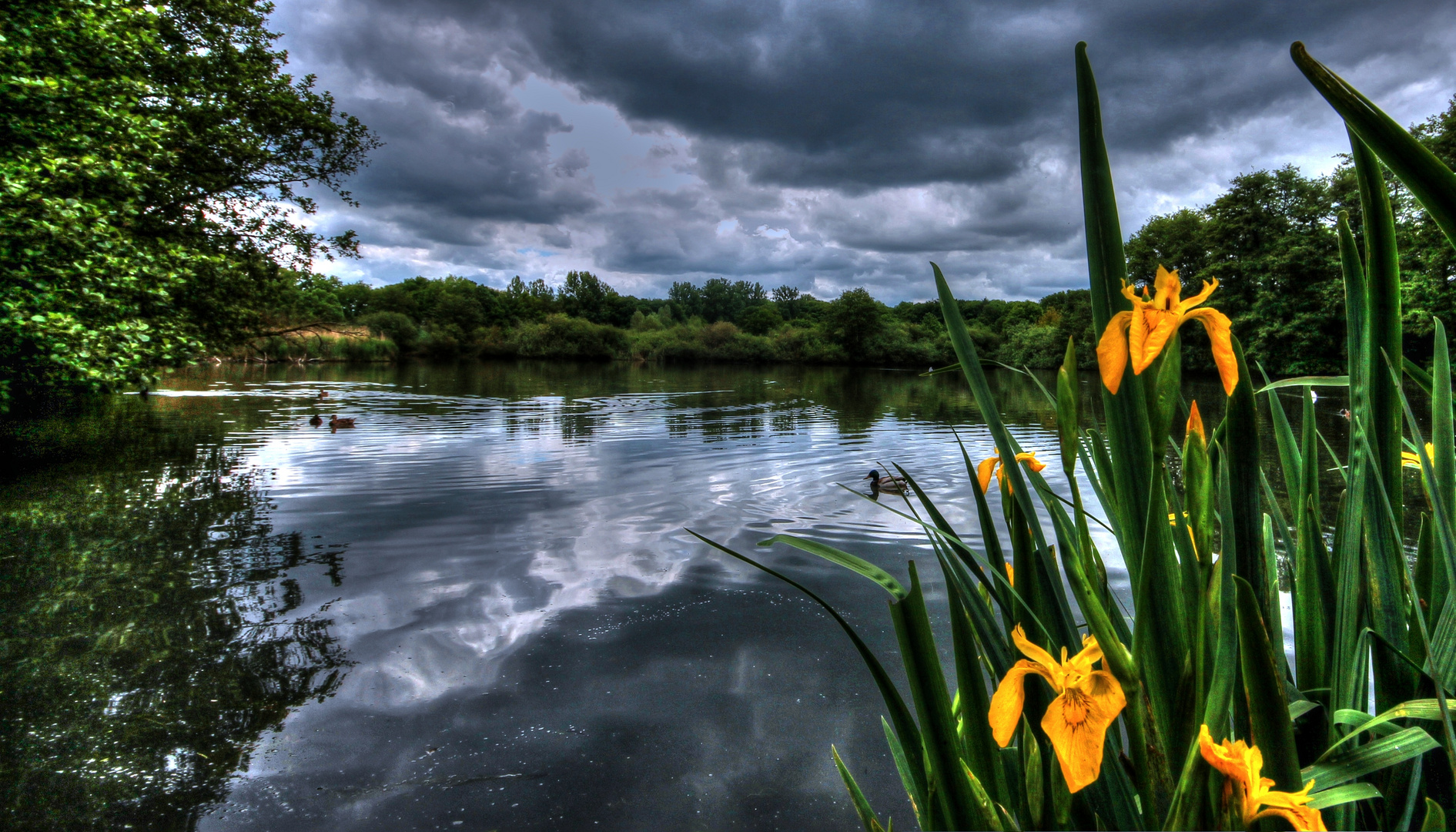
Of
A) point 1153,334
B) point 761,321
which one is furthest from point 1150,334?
point 761,321

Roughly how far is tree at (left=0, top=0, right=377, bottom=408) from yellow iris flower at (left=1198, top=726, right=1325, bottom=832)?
7.89m

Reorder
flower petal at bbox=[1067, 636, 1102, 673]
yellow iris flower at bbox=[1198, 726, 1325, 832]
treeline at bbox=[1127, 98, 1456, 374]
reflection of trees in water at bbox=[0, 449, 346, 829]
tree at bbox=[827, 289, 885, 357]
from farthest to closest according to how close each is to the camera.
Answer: tree at bbox=[827, 289, 885, 357]
treeline at bbox=[1127, 98, 1456, 374]
reflection of trees in water at bbox=[0, 449, 346, 829]
flower petal at bbox=[1067, 636, 1102, 673]
yellow iris flower at bbox=[1198, 726, 1325, 832]

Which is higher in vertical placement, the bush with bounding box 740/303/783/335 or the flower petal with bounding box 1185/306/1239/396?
the bush with bounding box 740/303/783/335

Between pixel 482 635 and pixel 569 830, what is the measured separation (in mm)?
1638

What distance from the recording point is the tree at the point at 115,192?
5680 mm

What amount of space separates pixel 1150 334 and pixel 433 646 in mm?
3702

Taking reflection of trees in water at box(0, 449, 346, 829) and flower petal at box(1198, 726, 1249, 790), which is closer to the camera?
flower petal at box(1198, 726, 1249, 790)

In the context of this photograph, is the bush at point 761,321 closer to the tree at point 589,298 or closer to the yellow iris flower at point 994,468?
the tree at point 589,298

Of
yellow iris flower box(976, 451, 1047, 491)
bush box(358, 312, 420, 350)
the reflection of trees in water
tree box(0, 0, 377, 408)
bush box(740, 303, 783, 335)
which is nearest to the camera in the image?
yellow iris flower box(976, 451, 1047, 491)

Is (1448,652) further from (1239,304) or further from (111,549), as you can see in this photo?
(1239,304)

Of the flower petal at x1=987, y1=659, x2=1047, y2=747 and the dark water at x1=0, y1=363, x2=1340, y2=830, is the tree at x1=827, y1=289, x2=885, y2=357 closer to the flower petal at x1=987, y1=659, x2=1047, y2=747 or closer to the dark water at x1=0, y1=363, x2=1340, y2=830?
the dark water at x1=0, y1=363, x2=1340, y2=830

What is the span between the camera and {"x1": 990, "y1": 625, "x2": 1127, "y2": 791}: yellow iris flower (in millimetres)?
588

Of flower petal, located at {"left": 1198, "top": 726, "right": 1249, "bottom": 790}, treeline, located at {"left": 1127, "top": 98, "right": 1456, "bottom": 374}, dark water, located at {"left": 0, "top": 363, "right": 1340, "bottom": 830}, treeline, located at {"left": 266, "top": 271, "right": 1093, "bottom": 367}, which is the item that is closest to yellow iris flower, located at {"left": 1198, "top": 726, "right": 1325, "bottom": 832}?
flower petal, located at {"left": 1198, "top": 726, "right": 1249, "bottom": 790}

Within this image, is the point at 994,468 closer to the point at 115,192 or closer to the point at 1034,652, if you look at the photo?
the point at 1034,652
